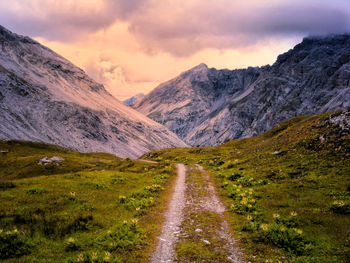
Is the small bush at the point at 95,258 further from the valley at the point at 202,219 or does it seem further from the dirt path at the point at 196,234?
the dirt path at the point at 196,234

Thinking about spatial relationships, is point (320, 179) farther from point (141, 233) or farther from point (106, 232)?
point (106, 232)

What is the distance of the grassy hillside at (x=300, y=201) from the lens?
398 inches

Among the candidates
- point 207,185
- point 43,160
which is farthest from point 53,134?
point 207,185

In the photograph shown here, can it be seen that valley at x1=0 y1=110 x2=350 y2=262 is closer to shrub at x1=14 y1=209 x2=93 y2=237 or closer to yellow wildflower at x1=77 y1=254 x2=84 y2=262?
shrub at x1=14 y1=209 x2=93 y2=237

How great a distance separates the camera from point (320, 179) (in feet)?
63.4

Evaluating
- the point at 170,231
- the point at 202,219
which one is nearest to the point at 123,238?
the point at 170,231

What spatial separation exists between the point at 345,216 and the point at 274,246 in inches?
233

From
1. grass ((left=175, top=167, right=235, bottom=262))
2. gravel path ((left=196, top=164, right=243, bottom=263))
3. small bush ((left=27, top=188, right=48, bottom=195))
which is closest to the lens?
grass ((left=175, top=167, right=235, bottom=262))

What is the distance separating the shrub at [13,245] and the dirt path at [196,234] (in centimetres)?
579

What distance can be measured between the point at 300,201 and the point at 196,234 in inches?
361

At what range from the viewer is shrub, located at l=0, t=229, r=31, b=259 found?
912 cm

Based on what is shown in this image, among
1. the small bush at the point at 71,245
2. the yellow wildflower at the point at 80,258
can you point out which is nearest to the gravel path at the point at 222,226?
the yellow wildflower at the point at 80,258

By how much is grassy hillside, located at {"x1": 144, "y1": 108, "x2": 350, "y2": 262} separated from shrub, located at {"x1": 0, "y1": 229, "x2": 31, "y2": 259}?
10.1 m

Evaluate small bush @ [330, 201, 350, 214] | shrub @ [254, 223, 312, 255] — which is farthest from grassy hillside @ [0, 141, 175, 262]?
small bush @ [330, 201, 350, 214]
